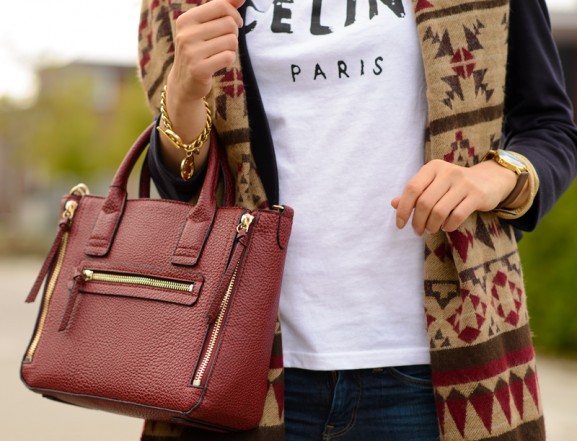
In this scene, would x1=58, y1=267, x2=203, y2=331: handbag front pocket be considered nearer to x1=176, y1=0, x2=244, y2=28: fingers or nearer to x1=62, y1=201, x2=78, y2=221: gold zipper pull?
x1=62, y1=201, x2=78, y2=221: gold zipper pull

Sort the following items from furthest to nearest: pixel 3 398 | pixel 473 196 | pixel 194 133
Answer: pixel 3 398 → pixel 194 133 → pixel 473 196

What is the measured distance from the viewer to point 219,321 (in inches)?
59.7

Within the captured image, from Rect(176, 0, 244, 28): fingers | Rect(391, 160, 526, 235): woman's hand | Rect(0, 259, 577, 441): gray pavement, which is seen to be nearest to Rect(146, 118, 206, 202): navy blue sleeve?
Rect(176, 0, 244, 28): fingers

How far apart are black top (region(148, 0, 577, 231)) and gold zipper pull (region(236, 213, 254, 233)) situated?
163 millimetres

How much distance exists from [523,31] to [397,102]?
320 mm

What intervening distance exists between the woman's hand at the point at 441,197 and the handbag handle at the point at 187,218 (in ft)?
1.18

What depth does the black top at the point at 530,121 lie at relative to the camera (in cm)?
170

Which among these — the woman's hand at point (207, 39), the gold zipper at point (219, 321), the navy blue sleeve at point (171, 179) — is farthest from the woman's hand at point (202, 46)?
the gold zipper at point (219, 321)

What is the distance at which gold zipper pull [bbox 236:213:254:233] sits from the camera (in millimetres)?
1543

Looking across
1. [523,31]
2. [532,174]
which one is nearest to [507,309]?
[532,174]

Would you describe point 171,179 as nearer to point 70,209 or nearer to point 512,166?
point 70,209

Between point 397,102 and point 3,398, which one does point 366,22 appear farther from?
point 3,398

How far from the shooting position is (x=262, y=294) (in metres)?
1.56

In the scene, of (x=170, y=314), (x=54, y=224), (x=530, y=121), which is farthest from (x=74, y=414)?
(x=54, y=224)
